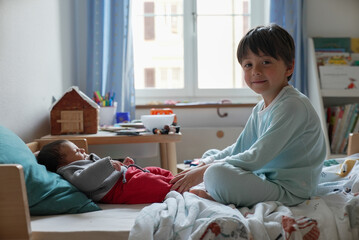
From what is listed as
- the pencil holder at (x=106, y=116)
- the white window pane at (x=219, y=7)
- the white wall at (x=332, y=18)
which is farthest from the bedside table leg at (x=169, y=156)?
the white wall at (x=332, y=18)

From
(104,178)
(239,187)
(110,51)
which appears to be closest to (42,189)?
(104,178)

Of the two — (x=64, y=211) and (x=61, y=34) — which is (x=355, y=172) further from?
(x=61, y=34)

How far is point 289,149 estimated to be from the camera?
127 cm

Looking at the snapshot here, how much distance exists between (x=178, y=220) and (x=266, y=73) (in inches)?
21.4

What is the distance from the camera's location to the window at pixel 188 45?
2932 mm

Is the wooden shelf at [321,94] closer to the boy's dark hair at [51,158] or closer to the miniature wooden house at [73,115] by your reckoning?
the miniature wooden house at [73,115]

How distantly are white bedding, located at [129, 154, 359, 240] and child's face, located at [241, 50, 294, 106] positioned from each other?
36 cm

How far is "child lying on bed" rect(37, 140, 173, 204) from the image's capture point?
129 cm

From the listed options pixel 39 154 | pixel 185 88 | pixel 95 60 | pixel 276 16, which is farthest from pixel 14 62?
pixel 276 16

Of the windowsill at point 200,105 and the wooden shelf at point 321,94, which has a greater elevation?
the wooden shelf at point 321,94

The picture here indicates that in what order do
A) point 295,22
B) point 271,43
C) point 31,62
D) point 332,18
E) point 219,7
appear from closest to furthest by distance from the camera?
point 271,43, point 31,62, point 295,22, point 332,18, point 219,7

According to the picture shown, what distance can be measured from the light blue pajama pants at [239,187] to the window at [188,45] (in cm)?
177

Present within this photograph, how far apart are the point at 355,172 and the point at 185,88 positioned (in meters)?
1.71

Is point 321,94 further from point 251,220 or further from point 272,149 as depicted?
point 251,220
